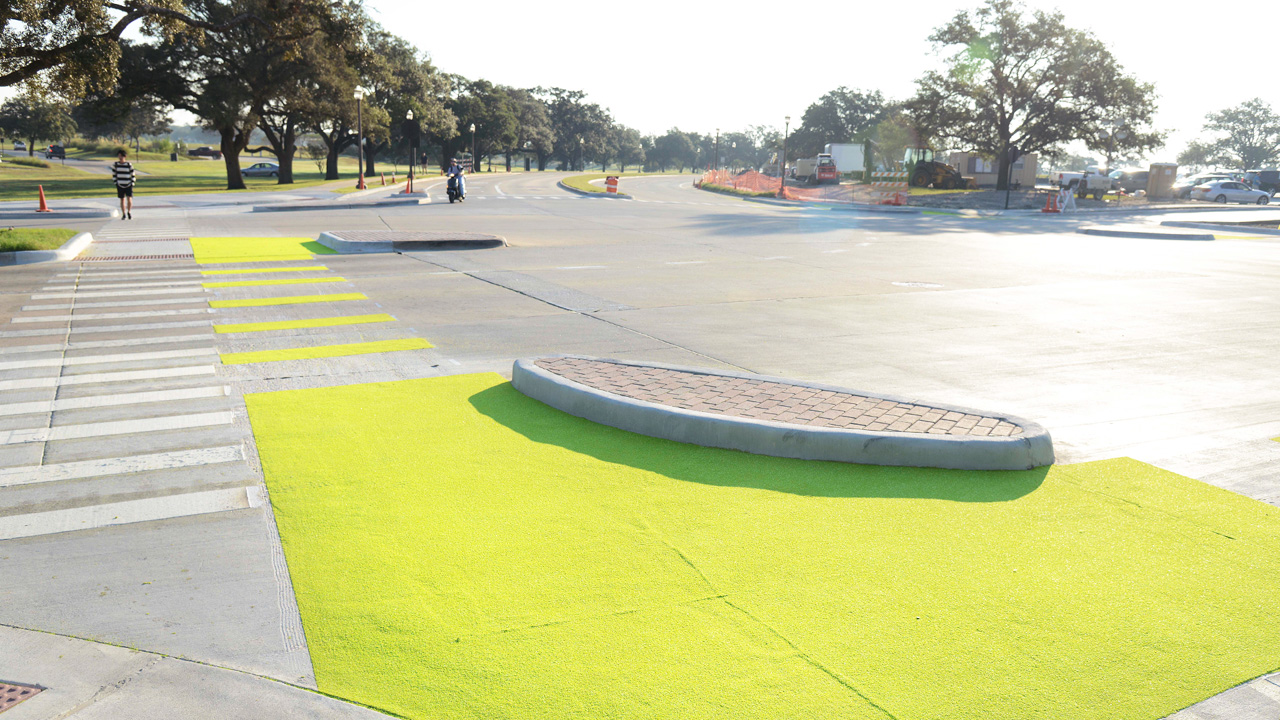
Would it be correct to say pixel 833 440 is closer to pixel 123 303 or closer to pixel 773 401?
pixel 773 401

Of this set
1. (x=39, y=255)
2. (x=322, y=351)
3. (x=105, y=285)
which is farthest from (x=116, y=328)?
(x=39, y=255)

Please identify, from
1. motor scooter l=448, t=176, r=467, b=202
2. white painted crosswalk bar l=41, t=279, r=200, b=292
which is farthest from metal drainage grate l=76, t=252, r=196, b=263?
motor scooter l=448, t=176, r=467, b=202

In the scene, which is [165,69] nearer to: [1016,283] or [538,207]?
[538,207]

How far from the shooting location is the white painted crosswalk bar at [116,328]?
9.59m

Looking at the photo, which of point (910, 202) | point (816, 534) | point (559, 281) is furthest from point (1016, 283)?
point (910, 202)

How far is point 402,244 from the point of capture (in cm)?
1803

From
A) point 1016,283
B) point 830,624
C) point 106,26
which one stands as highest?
point 106,26

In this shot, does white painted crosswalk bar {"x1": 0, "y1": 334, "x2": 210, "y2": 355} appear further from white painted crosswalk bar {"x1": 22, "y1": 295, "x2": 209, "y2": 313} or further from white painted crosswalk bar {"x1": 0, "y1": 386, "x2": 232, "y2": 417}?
white painted crosswalk bar {"x1": 22, "y1": 295, "x2": 209, "y2": 313}

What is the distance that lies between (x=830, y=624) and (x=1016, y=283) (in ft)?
42.8

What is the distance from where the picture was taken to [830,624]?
3.72 meters

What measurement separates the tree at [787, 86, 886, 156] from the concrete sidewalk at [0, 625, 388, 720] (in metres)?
133

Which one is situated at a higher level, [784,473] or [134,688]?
[784,473]

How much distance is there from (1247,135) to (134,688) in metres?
166

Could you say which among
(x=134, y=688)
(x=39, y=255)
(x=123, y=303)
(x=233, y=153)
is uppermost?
(x=233, y=153)
